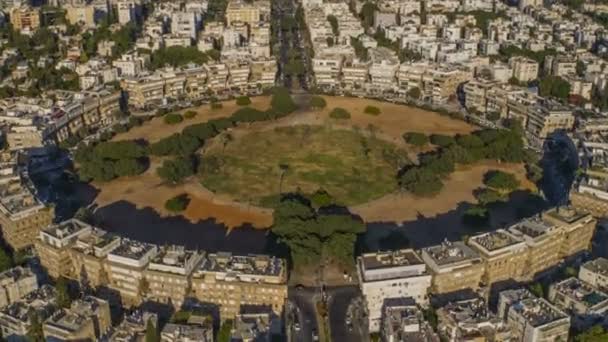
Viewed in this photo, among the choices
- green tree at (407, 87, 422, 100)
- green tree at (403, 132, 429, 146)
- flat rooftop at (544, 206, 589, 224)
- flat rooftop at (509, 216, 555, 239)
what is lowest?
flat rooftop at (509, 216, 555, 239)

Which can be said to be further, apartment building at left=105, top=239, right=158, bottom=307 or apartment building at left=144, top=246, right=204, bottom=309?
apartment building at left=105, top=239, right=158, bottom=307

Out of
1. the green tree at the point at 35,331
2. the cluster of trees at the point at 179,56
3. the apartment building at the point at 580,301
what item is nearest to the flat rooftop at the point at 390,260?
the apartment building at the point at 580,301

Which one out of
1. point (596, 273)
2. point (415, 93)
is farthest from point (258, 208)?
point (415, 93)

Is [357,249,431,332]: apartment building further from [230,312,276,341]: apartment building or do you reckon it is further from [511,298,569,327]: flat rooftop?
[230,312,276,341]: apartment building

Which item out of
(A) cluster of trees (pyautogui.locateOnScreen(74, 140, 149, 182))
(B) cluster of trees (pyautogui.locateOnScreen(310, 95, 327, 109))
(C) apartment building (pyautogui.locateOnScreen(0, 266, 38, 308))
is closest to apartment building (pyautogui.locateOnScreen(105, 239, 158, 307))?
(C) apartment building (pyautogui.locateOnScreen(0, 266, 38, 308))

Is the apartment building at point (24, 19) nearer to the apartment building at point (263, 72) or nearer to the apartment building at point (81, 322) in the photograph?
the apartment building at point (263, 72)

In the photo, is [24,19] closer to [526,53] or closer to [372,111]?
[372,111]
